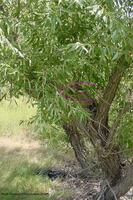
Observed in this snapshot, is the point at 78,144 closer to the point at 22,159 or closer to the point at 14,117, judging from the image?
the point at 22,159

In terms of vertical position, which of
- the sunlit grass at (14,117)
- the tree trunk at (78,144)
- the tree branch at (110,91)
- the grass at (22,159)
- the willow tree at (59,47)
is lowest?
the grass at (22,159)

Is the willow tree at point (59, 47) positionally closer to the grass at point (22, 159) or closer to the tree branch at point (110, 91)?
the tree branch at point (110, 91)

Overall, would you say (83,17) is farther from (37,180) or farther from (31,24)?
(37,180)

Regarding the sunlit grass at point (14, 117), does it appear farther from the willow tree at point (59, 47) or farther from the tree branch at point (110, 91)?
the willow tree at point (59, 47)

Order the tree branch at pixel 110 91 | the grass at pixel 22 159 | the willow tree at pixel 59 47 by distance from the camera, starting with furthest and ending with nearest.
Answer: the grass at pixel 22 159, the tree branch at pixel 110 91, the willow tree at pixel 59 47

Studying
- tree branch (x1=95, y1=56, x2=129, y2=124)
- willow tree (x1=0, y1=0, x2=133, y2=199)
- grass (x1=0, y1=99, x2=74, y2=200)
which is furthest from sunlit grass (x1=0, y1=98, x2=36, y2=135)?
willow tree (x1=0, y1=0, x2=133, y2=199)

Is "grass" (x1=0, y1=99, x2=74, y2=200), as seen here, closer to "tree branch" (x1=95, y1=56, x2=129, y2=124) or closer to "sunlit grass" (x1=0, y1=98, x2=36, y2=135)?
"sunlit grass" (x1=0, y1=98, x2=36, y2=135)

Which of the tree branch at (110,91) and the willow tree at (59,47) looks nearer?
the willow tree at (59,47)

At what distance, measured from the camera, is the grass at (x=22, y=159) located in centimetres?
449

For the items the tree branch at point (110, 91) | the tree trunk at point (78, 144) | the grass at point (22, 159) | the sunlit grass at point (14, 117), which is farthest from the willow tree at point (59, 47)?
the sunlit grass at point (14, 117)

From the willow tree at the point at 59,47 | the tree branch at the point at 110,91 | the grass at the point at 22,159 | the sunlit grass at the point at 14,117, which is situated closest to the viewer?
the willow tree at the point at 59,47

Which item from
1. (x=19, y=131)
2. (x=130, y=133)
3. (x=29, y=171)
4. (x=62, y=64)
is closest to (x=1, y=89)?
(x=62, y=64)

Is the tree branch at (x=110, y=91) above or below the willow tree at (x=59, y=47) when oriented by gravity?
below

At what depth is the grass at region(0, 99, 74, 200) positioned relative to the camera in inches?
177
